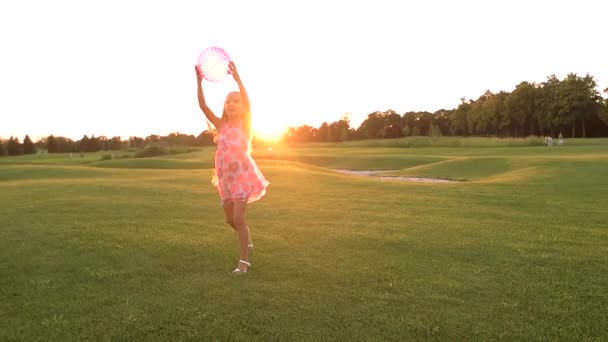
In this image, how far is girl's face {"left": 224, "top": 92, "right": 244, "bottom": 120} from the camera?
6945 mm

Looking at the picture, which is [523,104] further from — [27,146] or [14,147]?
[14,147]

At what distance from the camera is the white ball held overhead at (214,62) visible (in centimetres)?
706

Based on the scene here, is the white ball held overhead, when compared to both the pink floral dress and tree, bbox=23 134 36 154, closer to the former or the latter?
the pink floral dress

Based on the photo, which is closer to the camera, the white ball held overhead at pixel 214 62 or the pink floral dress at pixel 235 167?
the pink floral dress at pixel 235 167

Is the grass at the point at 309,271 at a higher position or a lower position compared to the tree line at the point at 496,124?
lower

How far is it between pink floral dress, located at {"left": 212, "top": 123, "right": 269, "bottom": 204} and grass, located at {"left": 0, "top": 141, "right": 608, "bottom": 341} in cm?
112

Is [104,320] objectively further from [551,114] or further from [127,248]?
[551,114]

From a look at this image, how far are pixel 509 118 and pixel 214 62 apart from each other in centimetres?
9842

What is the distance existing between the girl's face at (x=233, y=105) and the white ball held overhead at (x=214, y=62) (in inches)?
15.7

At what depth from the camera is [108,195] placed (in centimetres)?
1505

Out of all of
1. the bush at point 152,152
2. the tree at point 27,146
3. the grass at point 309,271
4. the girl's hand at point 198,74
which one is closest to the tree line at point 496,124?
the tree at point 27,146

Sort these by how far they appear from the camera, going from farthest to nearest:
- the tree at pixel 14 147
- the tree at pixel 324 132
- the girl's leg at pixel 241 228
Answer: the tree at pixel 324 132, the tree at pixel 14 147, the girl's leg at pixel 241 228

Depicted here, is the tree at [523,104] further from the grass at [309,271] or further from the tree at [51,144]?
the tree at [51,144]

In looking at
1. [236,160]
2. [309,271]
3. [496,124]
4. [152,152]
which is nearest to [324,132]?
[496,124]
